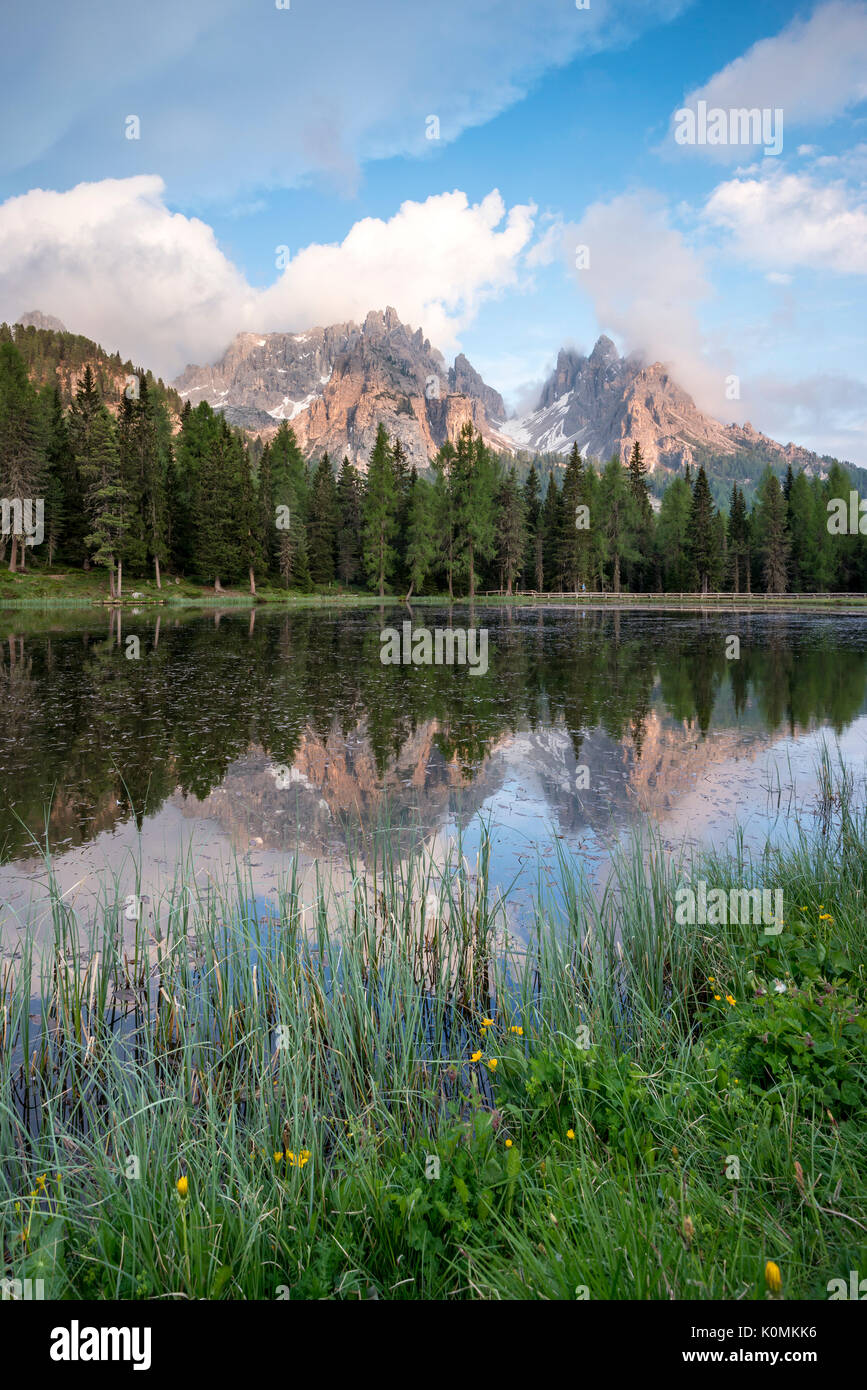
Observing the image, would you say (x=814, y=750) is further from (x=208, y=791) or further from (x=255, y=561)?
(x=255, y=561)

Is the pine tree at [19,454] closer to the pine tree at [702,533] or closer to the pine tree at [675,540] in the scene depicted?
the pine tree at [702,533]

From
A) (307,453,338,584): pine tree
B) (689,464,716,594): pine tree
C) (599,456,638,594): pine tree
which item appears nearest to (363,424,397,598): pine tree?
(307,453,338,584): pine tree

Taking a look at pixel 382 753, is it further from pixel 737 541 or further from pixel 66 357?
pixel 66 357

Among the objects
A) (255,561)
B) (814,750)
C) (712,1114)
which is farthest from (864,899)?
(255,561)

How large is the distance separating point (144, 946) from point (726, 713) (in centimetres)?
1306

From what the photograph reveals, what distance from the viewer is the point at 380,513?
6384cm

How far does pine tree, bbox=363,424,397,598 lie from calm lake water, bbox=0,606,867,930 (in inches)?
1622

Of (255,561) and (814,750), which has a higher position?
(255,561)

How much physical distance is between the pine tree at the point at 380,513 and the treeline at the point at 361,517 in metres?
0.18

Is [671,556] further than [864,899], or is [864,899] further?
[671,556]

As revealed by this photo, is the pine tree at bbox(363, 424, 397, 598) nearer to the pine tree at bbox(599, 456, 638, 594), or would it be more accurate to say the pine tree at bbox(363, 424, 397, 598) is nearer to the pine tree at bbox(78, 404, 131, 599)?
the pine tree at bbox(78, 404, 131, 599)

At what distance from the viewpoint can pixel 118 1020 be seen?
4.52 meters

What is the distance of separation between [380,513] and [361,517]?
1027cm

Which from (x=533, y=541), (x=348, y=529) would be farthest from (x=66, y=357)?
(x=533, y=541)
